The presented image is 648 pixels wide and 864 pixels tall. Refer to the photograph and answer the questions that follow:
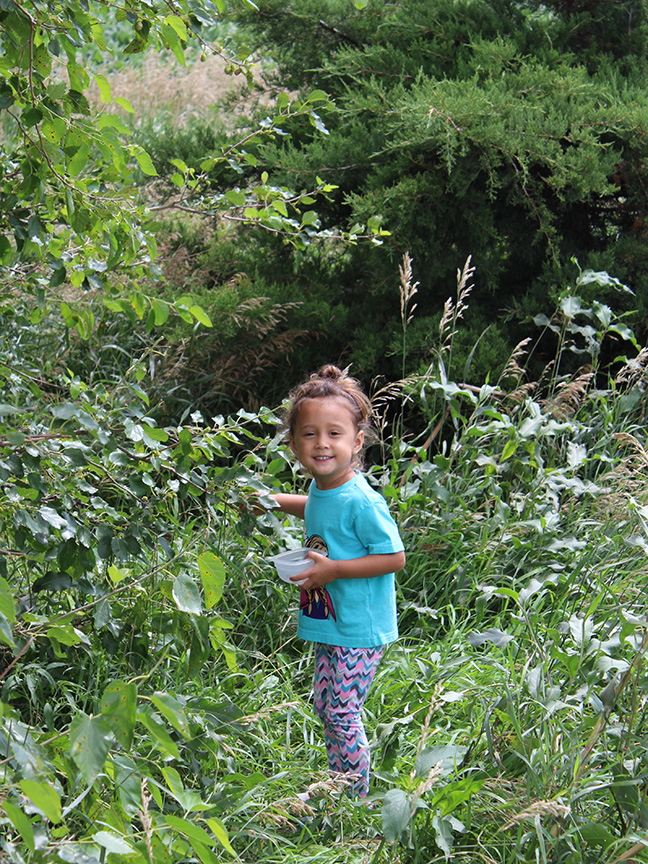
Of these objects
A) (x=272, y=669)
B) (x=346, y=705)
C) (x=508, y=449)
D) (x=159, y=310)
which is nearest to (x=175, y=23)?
(x=159, y=310)

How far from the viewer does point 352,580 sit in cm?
226

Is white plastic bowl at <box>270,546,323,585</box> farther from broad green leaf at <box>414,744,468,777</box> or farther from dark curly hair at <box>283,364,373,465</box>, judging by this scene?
broad green leaf at <box>414,744,468,777</box>

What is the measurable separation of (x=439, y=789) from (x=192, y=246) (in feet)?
13.2

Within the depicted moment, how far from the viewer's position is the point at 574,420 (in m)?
3.67

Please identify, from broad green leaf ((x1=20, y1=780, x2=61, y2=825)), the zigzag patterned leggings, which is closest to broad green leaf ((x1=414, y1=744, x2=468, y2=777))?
the zigzag patterned leggings

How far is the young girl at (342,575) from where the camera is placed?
2209 mm

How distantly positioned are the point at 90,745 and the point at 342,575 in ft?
3.63

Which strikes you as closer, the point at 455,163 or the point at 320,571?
the point at 320,571

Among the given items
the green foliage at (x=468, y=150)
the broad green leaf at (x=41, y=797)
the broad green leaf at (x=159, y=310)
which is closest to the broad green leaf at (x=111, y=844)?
the broad green leaf at (x=41, y=797)

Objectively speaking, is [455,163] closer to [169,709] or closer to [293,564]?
[293,564]

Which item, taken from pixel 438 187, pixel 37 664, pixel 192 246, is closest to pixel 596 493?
pixel 438 187

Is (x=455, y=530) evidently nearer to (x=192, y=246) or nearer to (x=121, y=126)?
(x=121, y=126)

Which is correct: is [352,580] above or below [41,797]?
below

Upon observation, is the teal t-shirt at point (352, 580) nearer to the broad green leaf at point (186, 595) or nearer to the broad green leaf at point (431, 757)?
the broad green leaf at point (431, 757)
